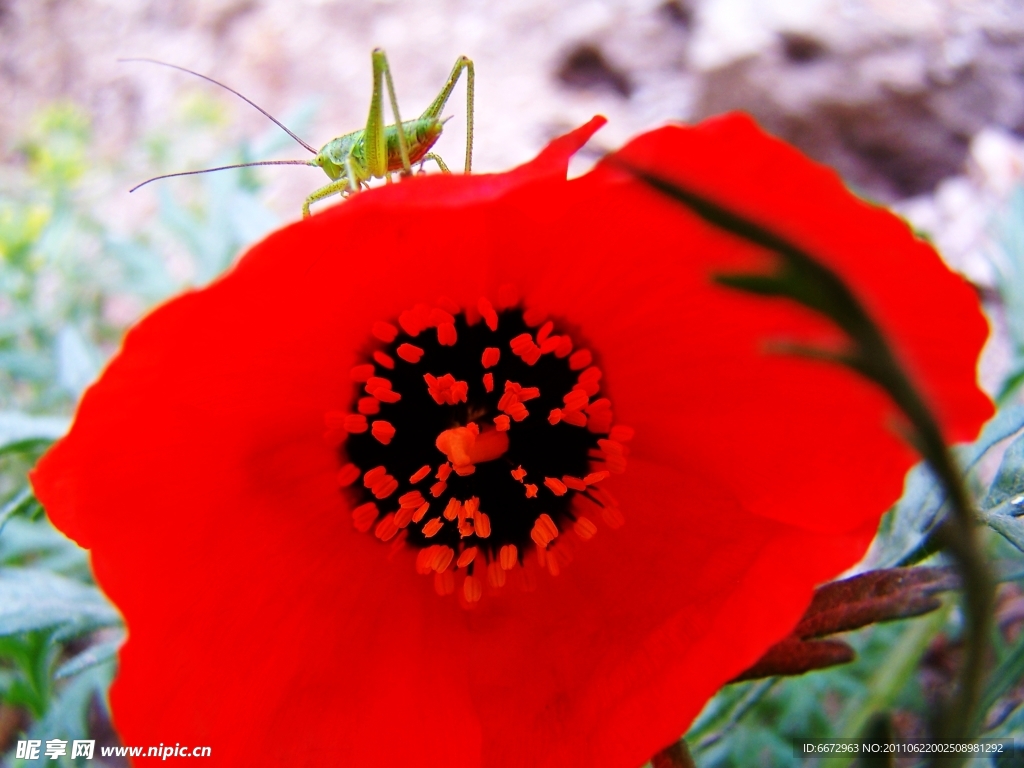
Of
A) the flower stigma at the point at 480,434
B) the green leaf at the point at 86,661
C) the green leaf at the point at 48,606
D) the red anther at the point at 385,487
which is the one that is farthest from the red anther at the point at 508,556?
the green leaf at the point at 48,606

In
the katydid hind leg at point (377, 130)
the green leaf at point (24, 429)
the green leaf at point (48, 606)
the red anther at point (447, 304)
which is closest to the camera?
the red anther at point (447, 304)

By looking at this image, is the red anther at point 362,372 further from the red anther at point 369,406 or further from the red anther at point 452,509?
the red anther at point 452,509

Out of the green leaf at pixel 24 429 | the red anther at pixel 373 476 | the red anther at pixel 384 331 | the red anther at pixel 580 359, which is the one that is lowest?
the red anther at pixel 373 476

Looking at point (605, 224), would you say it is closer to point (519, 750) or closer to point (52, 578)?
point (519, 750)

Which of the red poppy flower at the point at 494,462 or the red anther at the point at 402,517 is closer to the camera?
the red poppy flower at the point at 494,462

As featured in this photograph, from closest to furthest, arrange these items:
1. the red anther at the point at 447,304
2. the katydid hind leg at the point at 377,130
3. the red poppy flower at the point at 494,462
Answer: the red poppy flower at the point at 494,462 → the red anther at the point at 447,304 → the katydid hind leg at the point at 377,130

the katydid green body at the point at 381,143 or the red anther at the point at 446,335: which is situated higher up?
the katydid green body at the point at 381,143

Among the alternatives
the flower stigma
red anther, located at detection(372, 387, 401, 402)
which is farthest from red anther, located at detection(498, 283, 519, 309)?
red anther, located at detection(372, 387, 401, 402)

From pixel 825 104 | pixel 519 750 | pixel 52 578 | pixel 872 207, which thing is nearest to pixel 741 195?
pixel 872 207
